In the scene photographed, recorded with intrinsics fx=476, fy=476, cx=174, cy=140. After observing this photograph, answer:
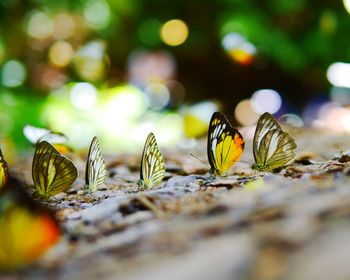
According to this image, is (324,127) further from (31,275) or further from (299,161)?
(31,275)

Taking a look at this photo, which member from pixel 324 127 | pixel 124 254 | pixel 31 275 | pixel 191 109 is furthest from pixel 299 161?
pixel 191 109

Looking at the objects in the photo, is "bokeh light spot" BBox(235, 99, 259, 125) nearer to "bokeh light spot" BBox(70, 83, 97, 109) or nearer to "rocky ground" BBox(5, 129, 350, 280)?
"bokeh light spot" BBox(70, 83, 97, 109)

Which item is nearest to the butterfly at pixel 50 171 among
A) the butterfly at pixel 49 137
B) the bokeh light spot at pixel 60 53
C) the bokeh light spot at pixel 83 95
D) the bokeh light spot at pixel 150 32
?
the butterfly at pixel 49 137

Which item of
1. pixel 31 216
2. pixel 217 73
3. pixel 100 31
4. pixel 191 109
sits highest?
pixel 100 31

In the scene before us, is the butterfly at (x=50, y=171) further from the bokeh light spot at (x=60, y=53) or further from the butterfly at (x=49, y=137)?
the bokeh light spot at (x=60, y=53)

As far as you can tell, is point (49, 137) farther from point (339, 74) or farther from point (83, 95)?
point (339, 74)

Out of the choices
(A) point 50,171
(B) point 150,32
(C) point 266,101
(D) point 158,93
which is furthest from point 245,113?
(A) point 50,171
